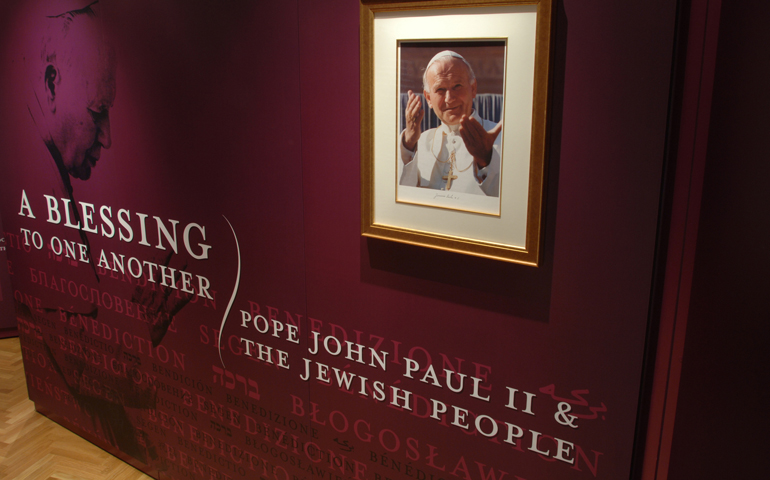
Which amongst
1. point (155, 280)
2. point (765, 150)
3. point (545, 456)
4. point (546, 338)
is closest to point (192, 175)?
point (155, 280)

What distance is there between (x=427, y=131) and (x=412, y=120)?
0.06 m

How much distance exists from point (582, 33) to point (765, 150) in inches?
19.8

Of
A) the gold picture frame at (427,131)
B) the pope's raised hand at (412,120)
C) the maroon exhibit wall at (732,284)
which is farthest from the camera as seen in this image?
the pope's raised hand at (412,120)

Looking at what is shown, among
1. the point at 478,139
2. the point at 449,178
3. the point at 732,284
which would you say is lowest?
the point at 732,284

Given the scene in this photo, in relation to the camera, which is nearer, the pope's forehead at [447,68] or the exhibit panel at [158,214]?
the pope's forehead at [447,68]

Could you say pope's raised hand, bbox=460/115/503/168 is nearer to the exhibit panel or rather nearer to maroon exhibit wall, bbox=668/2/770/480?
maroon exhibit wall, bbox=668/2/770/480

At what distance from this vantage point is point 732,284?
1425mm

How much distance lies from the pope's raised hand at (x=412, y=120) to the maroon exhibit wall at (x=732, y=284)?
29.6 inches

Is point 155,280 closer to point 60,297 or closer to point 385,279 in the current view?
point 60,297

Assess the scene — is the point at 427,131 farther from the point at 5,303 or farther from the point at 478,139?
the point at 5,303

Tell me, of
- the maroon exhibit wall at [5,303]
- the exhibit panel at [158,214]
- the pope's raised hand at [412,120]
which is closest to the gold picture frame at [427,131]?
the pope's raised hand at [412,120]

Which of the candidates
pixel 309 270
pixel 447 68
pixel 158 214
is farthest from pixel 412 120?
pixel 158 214

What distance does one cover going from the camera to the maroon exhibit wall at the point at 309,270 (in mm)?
1475

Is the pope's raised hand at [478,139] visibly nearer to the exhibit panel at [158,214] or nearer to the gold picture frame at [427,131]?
the gold picture frame at [427,131]
